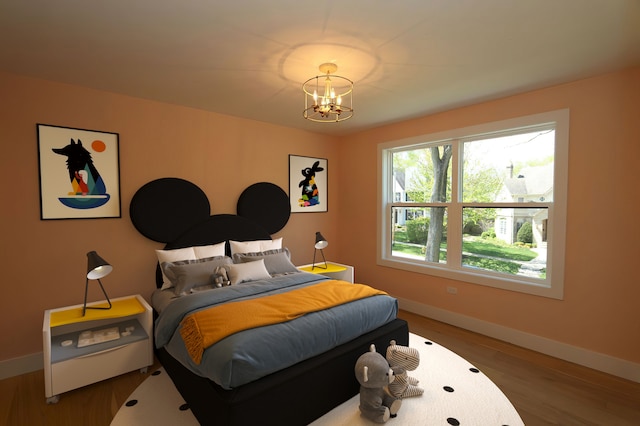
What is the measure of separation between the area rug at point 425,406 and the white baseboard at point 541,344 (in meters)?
0.87

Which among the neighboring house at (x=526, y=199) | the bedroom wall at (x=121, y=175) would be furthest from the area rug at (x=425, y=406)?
the neighboring house at (x=526, y=199)

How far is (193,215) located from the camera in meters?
3.56

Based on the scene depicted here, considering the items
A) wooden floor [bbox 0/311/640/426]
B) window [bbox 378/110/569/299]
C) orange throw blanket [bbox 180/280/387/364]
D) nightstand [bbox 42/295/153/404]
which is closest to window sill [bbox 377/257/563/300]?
window [bbox 378/110/569/299]

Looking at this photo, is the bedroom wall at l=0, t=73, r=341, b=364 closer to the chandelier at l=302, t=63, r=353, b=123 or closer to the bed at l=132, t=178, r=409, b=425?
the bed at l=132, t=178, r=409, b=425

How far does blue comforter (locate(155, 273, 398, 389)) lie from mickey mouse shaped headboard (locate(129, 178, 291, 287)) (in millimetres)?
1007

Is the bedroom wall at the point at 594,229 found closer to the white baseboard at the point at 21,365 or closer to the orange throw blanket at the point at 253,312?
the orange throw blanket at the point at 253,312

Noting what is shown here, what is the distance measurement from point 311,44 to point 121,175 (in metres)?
2.33

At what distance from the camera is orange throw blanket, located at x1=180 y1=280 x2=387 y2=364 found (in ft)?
6.54

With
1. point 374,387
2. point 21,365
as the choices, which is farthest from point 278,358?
point 21,365

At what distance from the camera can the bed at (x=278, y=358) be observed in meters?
1.77

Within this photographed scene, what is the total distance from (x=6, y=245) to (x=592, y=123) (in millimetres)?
5186

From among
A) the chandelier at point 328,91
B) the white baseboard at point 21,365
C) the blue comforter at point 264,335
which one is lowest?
the white baseboard at point 21,365

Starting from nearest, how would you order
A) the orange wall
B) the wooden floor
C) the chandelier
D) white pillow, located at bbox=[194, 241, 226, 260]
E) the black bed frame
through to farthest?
the black bed frame
the wooden floor
the chandelier
the orange wall
white pillow, located at bbox=[194, 241, 226, 260]

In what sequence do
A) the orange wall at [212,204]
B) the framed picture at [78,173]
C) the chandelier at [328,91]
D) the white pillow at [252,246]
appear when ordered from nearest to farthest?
the chandelier at [328,91], the orange wall at [212,204], the framed picture at [78,173], the white pillow at [252,246]
